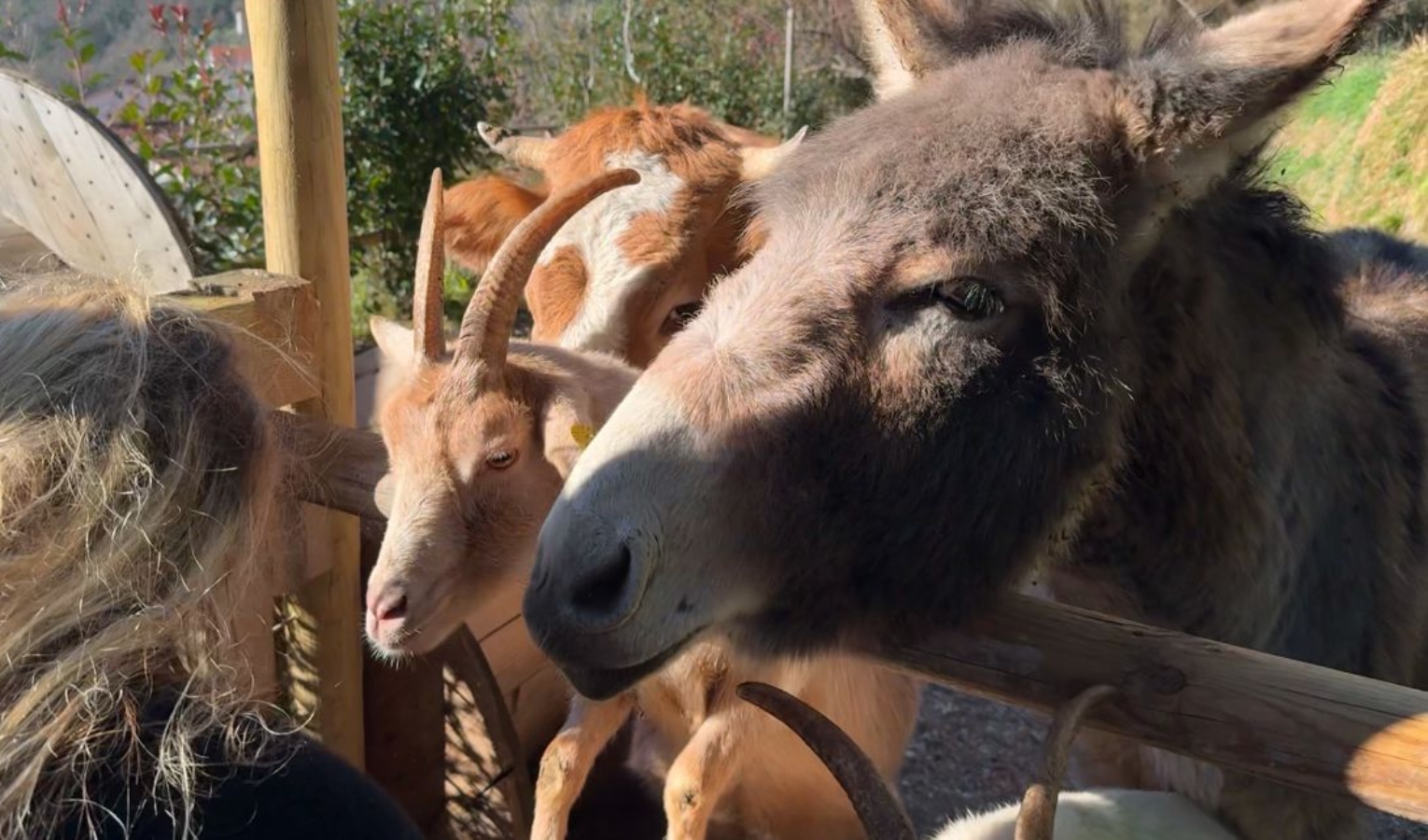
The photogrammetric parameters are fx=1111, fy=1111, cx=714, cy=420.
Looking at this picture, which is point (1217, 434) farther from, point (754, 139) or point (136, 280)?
point (754, 139)

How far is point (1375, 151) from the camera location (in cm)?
1045

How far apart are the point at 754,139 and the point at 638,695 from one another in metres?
2.84

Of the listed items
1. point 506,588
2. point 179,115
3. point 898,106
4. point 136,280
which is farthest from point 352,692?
point 179,115

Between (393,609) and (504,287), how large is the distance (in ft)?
2.91

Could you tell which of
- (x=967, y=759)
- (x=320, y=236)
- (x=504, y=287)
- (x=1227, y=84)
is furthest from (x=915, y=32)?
(x=967, y=759)

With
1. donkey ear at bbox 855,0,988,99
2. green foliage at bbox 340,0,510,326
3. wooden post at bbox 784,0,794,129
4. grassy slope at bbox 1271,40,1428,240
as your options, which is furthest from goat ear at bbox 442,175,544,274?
wooden post at bbox 784,0,794,129

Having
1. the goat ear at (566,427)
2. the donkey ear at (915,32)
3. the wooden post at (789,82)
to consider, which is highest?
the donkey ear at (915,32)

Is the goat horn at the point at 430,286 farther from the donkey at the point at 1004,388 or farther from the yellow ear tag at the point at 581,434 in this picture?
the donkey at the point at 1004,388

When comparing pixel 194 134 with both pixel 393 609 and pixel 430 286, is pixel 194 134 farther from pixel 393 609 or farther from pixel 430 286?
pixel 393 609

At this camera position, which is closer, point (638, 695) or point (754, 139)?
point (638, 695)

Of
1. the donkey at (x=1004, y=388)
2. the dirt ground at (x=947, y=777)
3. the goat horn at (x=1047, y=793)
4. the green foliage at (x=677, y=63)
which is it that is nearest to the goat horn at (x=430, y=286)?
the donkey at (x=1004, y=388)

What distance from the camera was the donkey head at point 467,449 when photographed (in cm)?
282

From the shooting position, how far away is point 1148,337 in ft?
6.87

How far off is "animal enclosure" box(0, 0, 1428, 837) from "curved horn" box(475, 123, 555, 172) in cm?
200
